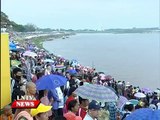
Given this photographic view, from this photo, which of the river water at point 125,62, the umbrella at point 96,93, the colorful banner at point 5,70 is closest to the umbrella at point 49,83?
the umbrella at point 96,93

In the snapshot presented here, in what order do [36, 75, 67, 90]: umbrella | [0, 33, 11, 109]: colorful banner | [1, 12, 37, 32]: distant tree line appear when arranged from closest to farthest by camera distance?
[0, 33, 11, 109]: colorful banner < [36, 75, 67, 90]: umbrella < [1, 12, 37, 32]: distant tree line

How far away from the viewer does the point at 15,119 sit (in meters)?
5.43

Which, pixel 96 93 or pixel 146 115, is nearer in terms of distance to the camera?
pixel 146 115

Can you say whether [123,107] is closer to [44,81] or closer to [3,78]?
[44,81]

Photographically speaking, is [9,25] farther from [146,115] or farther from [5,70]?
[146,115]

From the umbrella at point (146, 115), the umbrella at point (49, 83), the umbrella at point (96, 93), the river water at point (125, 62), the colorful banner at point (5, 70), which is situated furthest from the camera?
the river water at point (125, 62)

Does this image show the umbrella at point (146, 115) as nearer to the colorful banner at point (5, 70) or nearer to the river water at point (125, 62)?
the colorful banner at point (5, 70)

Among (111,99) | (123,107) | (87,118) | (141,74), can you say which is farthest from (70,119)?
(141,74)

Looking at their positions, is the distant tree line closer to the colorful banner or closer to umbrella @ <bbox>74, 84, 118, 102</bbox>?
umbrella @ <bbox>74, 84, 118, 102</bbox>

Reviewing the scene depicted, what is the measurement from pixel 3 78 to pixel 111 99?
234 centimetres

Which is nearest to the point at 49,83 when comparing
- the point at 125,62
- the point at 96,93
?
the point at 96,93

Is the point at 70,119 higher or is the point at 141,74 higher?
the point at 70,119

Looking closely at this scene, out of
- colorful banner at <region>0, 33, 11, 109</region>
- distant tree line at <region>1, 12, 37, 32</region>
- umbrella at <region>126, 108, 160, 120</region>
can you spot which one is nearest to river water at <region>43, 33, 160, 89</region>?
distant tree line at <region>1, 12, 37, 32</region>

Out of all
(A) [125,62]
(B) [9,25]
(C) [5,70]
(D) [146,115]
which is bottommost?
(A) [125,62]
